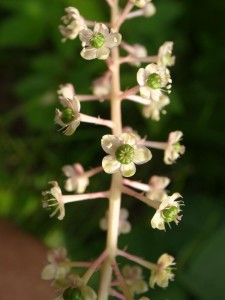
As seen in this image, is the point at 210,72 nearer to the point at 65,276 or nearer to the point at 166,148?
the point at 166,148

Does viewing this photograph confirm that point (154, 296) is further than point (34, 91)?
No

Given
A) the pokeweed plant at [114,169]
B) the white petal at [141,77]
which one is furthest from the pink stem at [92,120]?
the white petal at [141,77]

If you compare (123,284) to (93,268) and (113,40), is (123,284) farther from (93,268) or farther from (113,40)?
(113,40)

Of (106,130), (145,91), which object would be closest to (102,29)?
(145,91)

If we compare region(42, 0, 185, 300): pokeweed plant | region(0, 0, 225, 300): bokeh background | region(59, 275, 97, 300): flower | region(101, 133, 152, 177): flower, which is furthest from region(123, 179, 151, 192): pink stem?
region(0, 0, 225, 300): bokeh background

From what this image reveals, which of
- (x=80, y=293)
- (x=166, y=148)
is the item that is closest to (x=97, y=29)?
(x=166, y=148)

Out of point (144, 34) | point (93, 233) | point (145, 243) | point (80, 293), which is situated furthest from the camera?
point (93, 233)
